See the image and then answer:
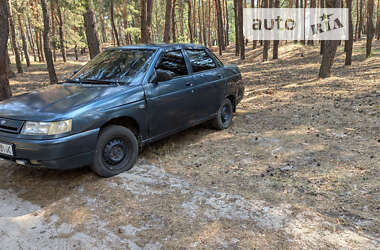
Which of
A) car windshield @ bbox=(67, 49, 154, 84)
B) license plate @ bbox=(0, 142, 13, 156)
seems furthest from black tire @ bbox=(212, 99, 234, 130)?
license plate @ bbox=(0, 142, 13, 156)

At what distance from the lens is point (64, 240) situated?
3170 millimetres

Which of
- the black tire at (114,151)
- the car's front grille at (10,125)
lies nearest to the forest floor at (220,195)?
the black tire at (114,151)

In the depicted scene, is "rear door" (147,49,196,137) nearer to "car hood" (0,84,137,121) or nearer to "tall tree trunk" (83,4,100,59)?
"car hood" (0,84,137,121)

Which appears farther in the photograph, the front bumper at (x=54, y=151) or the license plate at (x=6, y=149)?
the license plate at (x=6, y=149)

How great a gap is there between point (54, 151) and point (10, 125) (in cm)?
77

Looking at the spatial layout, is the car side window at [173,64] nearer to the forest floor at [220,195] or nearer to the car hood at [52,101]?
the car hood at [52,101]

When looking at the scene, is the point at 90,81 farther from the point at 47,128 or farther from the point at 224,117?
the point at 224,117

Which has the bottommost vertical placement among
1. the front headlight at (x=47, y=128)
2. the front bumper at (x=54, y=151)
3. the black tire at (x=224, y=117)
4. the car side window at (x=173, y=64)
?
the black tire at (x=224, y=117)

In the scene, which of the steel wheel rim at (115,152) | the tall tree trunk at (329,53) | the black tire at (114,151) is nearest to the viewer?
the black tire at (114,151)

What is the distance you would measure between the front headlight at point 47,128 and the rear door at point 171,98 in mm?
1376

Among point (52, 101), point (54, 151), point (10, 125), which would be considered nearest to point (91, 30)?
point (52, 101)

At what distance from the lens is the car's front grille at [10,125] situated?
3896mm

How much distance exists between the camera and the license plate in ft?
12.7

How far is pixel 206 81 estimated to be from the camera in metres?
6.01
